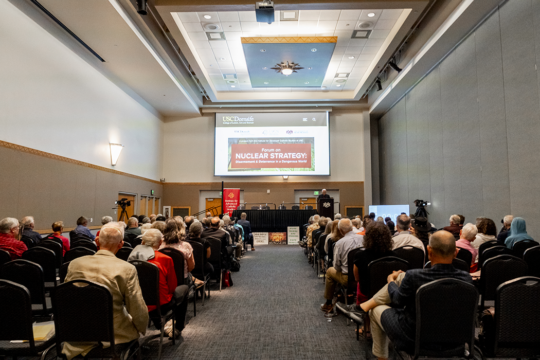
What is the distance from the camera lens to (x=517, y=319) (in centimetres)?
198

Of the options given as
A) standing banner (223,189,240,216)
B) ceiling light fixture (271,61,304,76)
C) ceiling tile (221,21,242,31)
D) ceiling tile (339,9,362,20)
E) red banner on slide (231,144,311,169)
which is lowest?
standing banner (223,189,240,216)

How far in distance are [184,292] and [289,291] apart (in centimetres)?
232

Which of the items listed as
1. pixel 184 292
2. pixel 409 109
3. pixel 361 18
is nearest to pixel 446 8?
pixel 361 18

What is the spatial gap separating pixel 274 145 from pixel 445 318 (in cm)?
1323

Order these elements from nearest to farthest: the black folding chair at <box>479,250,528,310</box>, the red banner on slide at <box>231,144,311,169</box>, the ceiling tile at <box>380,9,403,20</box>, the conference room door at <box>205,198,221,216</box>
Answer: the black folding chair at <box>479,250,528,310</box> → the ceiling tile at <box>380,9,403,20</box> → the red banner on slide at <box>231,144,311,169</box> → the conference room door at <box>205,198,221,216</box>

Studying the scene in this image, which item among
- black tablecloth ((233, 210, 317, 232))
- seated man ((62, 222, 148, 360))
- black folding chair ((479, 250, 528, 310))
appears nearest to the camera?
seated man ((62, 222, 148, 360))

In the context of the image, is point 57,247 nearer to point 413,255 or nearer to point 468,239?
point 413,255

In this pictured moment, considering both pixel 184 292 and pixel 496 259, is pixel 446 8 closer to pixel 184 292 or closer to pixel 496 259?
pixel 496 259

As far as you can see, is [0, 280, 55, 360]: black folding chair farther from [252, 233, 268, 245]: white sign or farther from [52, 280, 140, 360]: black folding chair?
[252, 233, 268, 245]: white sign

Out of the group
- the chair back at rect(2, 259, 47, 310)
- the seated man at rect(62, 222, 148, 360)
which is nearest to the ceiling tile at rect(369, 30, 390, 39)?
the seated man at rect(62, 222, 148, 360)

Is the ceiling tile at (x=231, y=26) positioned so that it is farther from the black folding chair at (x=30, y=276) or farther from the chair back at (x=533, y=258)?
the chair back at (x=533, y=258)

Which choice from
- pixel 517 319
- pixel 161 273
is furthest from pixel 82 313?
pixel 517 319

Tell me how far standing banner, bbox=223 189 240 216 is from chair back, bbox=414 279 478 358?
41.8 ft

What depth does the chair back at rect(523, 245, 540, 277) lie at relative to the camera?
345cm
